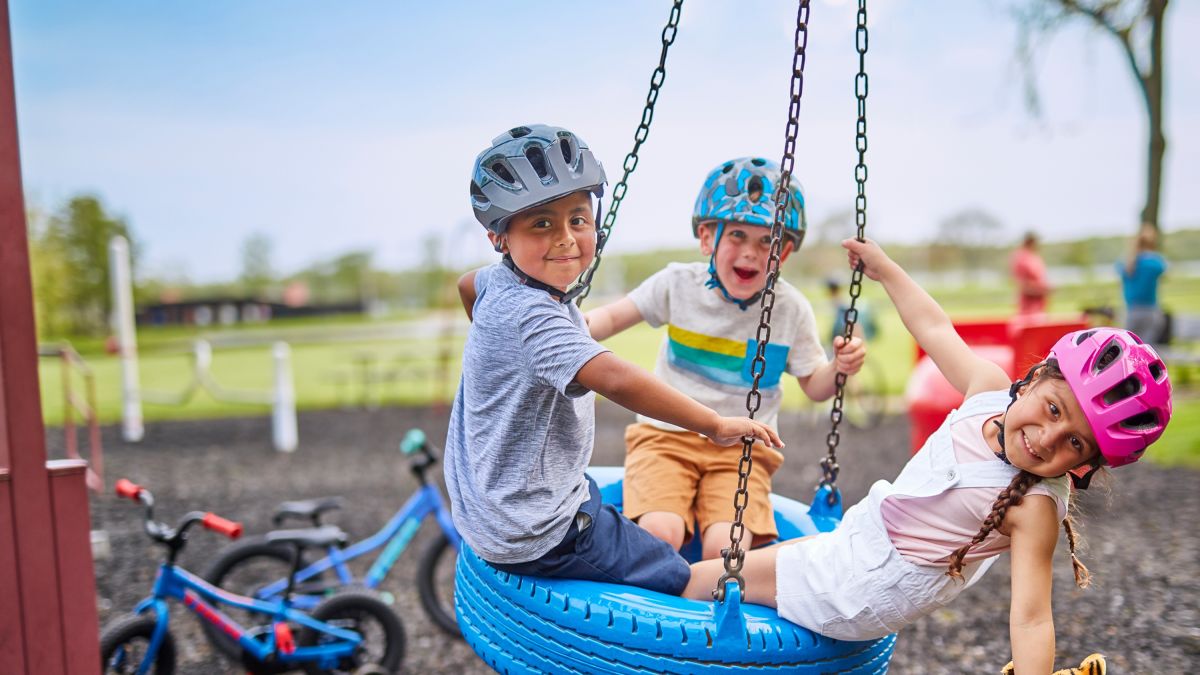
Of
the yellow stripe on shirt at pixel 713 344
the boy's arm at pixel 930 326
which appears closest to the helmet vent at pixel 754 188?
the boy's arm at pixel 930 326

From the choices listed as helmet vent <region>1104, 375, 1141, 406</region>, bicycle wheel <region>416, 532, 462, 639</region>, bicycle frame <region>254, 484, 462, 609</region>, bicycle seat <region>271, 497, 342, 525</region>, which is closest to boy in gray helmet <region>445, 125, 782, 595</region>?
helmet vent <region>1104, 375, 1141, 406</region>

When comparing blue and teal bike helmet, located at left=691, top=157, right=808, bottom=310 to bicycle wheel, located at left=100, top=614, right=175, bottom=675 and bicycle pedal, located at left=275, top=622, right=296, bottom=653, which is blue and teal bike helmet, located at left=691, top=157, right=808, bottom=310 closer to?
bicycle pedal, located at left=275, top=622, right=296, bottom=653

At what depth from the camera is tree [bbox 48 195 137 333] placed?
14664 millimetres

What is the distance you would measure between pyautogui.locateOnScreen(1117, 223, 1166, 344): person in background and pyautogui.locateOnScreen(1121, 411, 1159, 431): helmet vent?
8.59 m

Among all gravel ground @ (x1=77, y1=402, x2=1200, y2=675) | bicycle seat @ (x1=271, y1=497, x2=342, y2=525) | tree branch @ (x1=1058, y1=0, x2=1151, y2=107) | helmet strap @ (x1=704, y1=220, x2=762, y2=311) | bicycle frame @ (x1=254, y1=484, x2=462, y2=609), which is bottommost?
gravel ground @ (x1=77, y1=402, x2=1200, y2=675)

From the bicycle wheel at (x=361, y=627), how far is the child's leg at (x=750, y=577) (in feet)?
7.25

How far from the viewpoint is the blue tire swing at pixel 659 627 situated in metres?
1.88

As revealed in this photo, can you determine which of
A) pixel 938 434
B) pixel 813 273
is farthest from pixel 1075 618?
pixel 813 273

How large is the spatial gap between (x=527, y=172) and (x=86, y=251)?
1632 cm

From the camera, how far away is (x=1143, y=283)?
8922 mm

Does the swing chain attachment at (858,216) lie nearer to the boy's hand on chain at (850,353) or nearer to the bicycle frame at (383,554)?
the boy's hand on chain at (850,353)

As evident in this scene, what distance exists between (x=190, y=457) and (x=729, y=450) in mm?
8833

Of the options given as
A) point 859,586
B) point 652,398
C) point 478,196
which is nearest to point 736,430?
point 652,398

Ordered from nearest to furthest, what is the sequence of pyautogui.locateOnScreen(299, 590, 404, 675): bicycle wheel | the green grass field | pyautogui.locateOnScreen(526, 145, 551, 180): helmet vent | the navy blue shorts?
pyautogui.locateOnScreen(526, 145, 551, 180): helmet vent → the navy blue shorts → pyautogui.locateOnScreen(299, 590, 404, 675): bicycle wheel → the green grass field
